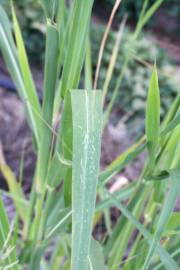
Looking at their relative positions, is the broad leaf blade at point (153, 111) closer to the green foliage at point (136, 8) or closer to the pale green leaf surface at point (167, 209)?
Result: the pale green leaf surface at point (167, 209)

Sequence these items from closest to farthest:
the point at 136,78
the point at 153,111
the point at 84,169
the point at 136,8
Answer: the point at 84,169
the point at 153,111
the point at 136,78
the point at 136,8

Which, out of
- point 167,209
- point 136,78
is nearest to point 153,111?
point 167,209

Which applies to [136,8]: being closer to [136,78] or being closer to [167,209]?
[136,78]

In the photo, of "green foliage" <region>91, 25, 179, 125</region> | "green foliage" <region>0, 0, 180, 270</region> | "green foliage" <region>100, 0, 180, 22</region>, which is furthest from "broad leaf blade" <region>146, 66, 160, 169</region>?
"green foliage" <region>100, 0, 180, 22</region>

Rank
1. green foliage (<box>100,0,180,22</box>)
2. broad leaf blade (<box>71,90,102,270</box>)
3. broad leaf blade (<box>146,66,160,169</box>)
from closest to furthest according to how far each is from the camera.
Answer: broad leaf blade (<box>71,90,102,270</box>)
broad leaf blade (<box>146,66,160,169</box>)
green foliage (<box>100,0,180,22</box>)

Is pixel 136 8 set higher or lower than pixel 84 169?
lower

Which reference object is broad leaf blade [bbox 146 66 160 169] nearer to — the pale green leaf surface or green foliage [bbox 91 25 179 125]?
the pale green leaf surface

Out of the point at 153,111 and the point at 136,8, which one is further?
the point at 136,8

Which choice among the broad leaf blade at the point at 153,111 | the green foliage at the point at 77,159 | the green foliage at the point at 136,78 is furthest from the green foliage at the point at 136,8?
the broad leaf blade at the point at 153,111
